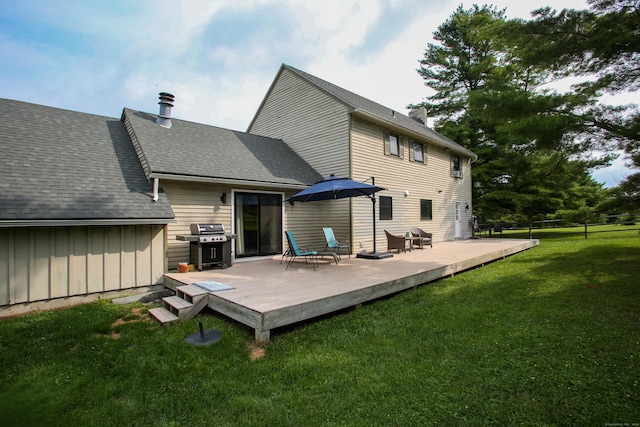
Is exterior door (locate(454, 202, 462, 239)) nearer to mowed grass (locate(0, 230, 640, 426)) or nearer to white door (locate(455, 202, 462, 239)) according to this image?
white door (locate(455, 202, 462, 239))

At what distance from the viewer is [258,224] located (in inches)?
337

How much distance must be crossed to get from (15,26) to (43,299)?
285 inches

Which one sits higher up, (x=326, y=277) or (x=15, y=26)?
(x=15, y=26)

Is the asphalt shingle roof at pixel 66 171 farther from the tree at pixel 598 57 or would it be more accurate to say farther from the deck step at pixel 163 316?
the tree at pixel 598 57

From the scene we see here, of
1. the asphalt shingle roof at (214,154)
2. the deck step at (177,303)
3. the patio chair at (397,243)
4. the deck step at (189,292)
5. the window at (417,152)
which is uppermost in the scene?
the window at (417,152)

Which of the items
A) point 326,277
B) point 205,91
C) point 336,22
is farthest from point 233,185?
point 205,91

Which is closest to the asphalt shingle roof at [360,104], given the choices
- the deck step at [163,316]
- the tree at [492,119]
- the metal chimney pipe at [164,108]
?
→ the tree at [492,119]

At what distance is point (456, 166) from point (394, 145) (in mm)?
5993

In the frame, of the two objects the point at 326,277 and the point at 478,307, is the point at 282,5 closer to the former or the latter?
the point at 326,277

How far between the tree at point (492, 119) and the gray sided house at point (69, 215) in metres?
Answer: 8.37

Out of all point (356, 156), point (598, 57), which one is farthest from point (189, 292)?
point (598, 57)

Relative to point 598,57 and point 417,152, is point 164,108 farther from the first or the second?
point 598,57

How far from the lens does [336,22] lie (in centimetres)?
1010

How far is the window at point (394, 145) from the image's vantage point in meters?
11.4
